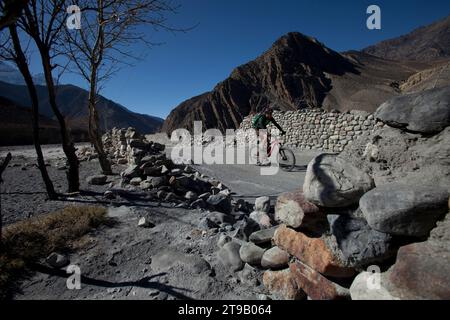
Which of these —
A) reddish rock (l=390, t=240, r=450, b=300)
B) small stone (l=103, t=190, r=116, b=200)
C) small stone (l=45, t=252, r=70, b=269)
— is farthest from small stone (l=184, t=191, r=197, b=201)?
reddish rock (l=390, t=240, r=450, b=300)

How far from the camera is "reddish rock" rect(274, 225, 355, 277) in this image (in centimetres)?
179

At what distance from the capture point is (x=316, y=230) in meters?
2.05

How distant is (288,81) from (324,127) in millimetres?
50720

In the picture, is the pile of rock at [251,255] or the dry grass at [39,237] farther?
the dry grass at [39,237]

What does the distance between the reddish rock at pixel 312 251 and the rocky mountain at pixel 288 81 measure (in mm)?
51719

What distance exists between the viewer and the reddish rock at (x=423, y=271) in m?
1.25

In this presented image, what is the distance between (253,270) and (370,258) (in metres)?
1.24

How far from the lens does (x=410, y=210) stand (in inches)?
57.6

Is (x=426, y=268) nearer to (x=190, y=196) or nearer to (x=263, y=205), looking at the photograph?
(x=263, y=205)

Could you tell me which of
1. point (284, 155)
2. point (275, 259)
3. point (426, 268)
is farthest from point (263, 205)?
point (284, 155)

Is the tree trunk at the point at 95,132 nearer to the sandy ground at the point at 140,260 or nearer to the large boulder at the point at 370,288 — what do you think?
the sandy ground at the point at 140,260

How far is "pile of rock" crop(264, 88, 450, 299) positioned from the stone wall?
914 centimetres

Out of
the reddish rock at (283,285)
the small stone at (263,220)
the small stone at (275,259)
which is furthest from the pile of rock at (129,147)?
the reddish rock at (283,285)

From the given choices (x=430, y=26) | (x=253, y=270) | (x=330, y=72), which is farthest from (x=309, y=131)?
(x=430, y=26)
